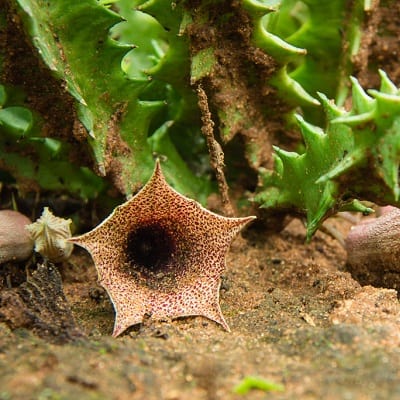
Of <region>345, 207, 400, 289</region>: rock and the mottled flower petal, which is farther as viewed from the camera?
<region>345, 207, 400, 289</region>: rock

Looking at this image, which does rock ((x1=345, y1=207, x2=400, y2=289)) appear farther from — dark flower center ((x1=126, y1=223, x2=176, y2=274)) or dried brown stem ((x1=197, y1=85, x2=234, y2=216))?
dark flower center ((x1=126, y1=223, x2=176, y2=274))

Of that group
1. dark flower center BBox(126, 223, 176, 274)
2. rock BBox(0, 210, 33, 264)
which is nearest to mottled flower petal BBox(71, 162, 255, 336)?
dark flower center BBox(126, 223, 176, 274)

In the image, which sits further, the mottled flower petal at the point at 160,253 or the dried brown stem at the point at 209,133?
the dried brown stem at the point at 209,133

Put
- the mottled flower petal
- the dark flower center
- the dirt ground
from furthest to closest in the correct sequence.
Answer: the dark flower center → the mottled flower petal → the dirt ground

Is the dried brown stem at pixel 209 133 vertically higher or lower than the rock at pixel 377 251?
higher

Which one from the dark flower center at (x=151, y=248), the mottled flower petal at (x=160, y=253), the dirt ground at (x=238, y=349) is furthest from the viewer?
the dark flower center at (x=151, y=248)

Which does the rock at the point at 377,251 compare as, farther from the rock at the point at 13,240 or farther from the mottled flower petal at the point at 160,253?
the rock at the point at 13,240

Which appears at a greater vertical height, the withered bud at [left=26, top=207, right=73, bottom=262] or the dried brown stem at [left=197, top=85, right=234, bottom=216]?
the dried brown stem at [left=197, top=85, right=234, bottom=216]

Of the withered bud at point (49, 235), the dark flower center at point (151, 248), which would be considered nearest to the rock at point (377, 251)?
the dark flower center at point (151, 248)

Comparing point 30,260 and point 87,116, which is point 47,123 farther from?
point 30,260
